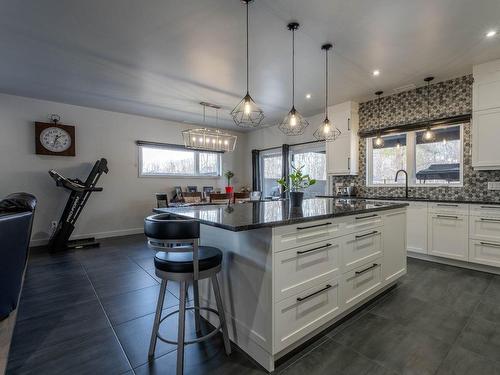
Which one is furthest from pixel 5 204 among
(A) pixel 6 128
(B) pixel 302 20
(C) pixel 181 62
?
(B) pixel 302 20

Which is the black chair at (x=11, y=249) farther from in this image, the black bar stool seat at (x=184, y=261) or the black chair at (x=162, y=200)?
the black chair at (x=162, y=200)

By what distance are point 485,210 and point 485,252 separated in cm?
54

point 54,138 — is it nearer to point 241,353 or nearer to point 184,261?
point 184,261

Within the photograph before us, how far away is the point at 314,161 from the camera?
5.89m

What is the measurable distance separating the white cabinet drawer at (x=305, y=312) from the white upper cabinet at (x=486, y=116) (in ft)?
9.87

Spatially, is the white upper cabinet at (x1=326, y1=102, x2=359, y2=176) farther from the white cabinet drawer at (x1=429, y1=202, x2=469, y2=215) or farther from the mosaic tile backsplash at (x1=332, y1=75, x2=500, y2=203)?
the white cabinet drawer at (x1=429, y1=202, x2=469, y2=215)

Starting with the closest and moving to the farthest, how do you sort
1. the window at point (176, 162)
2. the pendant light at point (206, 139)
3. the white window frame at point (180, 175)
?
the pendant light at point (206, 139)
the white window frame at point (180, 175)
the window at point (176, 162)

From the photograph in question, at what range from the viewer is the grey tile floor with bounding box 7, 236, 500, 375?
1566mm

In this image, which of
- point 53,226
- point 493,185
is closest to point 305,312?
point 493,185

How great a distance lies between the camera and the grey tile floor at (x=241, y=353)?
61.7 inches

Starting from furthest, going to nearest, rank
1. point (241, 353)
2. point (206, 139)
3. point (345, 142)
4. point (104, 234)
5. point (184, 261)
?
Answer: point (104, 234) → point (345, 142) → point (206, 139) → point (241, 353) → point (184, 261)

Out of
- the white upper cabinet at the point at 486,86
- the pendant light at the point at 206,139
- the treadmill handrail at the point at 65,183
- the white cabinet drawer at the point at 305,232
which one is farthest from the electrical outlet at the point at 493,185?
the treadmill handrail at the point at 65,183

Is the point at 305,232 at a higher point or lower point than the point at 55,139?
lower

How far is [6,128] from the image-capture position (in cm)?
430
